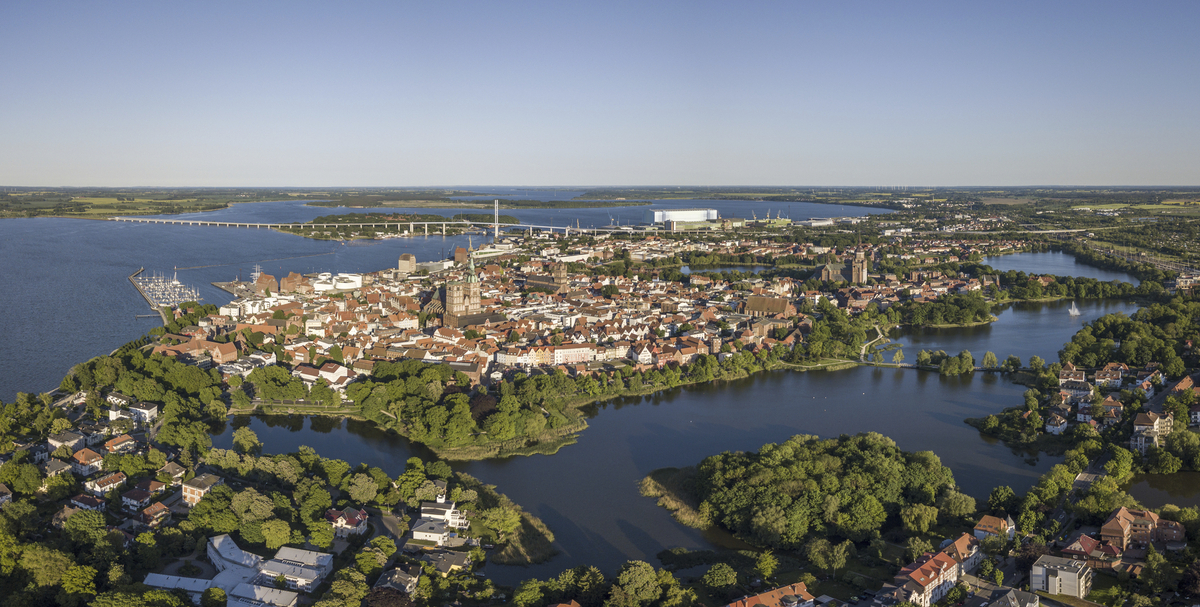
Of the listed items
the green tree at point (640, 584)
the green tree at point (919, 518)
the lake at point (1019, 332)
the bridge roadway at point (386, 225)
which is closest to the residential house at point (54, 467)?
the green tree at point (640, 584)

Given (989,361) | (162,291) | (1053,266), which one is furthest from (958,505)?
(1053,266)

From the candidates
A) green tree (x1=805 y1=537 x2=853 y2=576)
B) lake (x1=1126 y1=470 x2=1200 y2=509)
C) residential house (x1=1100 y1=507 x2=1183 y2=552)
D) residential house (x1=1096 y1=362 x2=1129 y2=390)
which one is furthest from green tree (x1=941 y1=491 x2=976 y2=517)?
residential house (x1=1096 y1=362 x2=1129 y2=390)

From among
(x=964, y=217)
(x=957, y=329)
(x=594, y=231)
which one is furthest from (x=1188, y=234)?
(x=594, y=231)

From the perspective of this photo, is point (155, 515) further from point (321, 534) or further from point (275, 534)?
point (321, 534)

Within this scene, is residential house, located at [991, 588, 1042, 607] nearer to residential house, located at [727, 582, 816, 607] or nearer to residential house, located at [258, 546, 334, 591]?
residential house, located at [727, 582, 816, 607]

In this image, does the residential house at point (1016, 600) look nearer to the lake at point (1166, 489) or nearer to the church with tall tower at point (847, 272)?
the lake at point (1166, 489)

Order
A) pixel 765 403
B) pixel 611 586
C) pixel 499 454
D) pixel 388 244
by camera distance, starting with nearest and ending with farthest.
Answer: pixel 611 586, pixel 499 454, pixel 765 403, pixel 388 244

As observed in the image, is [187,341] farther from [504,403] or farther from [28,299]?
[28,299]
